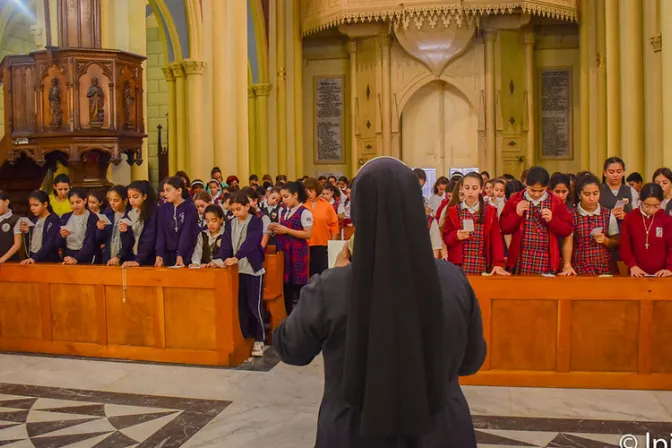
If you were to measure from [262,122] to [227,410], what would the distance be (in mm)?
15478

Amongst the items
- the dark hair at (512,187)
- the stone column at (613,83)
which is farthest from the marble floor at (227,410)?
the stone column at (613,83)

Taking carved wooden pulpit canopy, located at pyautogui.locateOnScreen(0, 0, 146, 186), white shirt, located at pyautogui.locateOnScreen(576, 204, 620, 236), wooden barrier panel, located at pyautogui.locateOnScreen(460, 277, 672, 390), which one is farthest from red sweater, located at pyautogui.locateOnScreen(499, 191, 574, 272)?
carved wooden pulpit canopy, located at pyautogui.locateOnScreen(0, 0, 146, 186)

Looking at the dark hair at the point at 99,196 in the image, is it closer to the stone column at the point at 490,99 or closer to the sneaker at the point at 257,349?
the sneaker at the point at 257,349

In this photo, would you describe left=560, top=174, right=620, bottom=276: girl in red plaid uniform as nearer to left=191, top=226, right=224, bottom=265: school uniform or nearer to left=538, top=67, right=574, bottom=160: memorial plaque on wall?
left=191, top=226, right=224, bottom=265: school uniform

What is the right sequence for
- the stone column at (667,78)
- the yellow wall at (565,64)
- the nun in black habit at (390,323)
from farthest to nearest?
1. the yellow wall at (565,64)
2. the stone column at (667,78)
3. the nun in black habit at (390,323)

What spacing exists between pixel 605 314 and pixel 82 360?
470 cm

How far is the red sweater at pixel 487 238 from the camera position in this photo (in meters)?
6.26

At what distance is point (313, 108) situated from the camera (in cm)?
2111

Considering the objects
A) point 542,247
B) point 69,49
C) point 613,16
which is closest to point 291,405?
point 542,247

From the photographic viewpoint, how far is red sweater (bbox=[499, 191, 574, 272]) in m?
6.01

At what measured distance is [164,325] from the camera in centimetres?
674

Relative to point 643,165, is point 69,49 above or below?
above

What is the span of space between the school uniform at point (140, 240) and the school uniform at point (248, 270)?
76cm

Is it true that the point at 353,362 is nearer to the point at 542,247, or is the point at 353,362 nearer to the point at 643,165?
the point at 542,247
